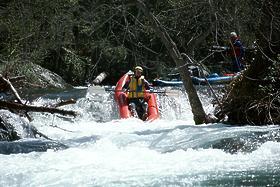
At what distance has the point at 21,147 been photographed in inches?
259

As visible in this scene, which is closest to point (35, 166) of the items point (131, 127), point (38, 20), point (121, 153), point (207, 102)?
point (121, 153)

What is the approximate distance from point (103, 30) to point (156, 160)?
533 inches

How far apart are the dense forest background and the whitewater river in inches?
71.3

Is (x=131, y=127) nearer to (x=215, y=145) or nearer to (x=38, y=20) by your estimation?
(x=215, y=145)

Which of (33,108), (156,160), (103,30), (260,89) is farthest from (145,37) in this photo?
(33,108)

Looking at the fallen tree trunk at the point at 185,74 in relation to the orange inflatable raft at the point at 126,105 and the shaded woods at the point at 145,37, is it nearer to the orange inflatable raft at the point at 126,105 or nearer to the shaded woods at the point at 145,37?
the shaded woods at the point at 145,37

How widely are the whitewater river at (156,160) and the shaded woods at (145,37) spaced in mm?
913

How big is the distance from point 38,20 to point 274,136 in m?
9.64

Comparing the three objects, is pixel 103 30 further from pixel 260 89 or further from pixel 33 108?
pixel 33 108

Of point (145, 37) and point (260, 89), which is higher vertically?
point (145, 37)

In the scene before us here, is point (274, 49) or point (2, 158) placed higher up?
point (274, 49)

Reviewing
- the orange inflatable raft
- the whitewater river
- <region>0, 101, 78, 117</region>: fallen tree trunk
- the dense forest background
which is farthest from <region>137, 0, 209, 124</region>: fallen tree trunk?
<region>0, 101, 78, 117</region>: fallen tree trunk

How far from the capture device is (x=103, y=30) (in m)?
19.2

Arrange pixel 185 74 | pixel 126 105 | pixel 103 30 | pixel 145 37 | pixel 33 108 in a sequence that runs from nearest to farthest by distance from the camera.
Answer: pixel 33 108
pixel 185 74
pixel 126 105
pixel 145 37
pixel 103 30
